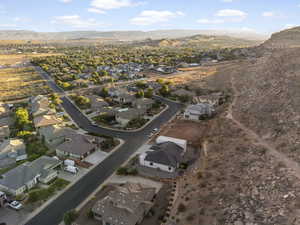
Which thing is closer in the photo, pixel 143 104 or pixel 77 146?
pixel 77 146

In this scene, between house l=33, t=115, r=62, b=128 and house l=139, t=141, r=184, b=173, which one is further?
house l=33, t=115, r=62, b=128

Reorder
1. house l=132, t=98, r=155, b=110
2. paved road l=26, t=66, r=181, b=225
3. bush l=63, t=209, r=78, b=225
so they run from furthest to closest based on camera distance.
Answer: house l=132, t=98, r=155, b=110 → paved road l=26, t=66, r=181, b=225 → bush l=63, t=209, r=78, b=225

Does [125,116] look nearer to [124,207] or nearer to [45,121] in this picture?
[45,121]

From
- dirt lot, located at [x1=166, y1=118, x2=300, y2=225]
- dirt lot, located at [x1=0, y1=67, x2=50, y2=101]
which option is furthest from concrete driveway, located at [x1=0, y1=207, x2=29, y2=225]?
dirt lot, located at [x1=0, y1=67, x2=50, y2=101]

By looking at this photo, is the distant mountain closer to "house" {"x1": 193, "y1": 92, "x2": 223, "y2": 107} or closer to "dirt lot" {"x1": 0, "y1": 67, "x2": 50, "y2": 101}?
"house" {"x1": 193, "y1": 92, "x2": 223, "y2": 107}

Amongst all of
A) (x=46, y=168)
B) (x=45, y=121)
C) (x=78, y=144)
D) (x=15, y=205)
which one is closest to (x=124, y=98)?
(x=45, y=121)

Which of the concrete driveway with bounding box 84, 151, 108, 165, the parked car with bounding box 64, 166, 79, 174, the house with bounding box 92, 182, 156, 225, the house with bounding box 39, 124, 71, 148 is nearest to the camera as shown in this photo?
the house with bounding box 92, 182, 156, 225

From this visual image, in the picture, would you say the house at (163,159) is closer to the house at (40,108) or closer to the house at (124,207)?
the house at (124,207)
